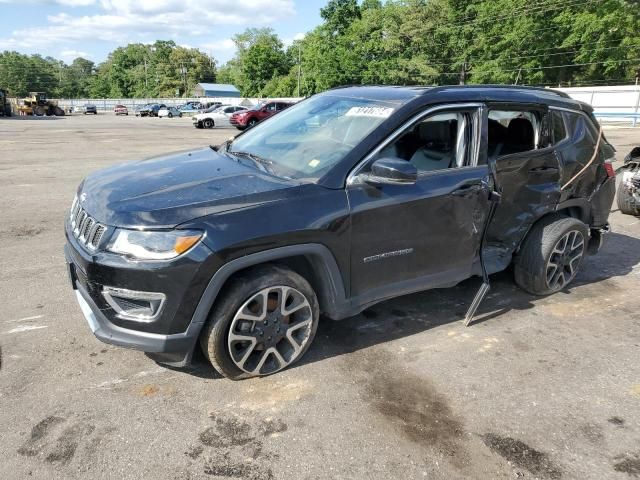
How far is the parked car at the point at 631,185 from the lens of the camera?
7.09 meters

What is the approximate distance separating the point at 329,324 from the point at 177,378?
1.25 meters

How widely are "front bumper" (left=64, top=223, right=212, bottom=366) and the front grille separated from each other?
0.20 ft

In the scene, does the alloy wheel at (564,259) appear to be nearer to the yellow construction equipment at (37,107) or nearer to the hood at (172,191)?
the hood at (172,191)

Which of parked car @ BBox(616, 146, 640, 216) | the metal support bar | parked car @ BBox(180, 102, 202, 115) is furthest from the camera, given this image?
parked car @ BBox(180, 102, 202, 115)

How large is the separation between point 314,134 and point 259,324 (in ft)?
4.92

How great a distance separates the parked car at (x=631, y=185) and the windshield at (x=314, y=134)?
5.24 meters

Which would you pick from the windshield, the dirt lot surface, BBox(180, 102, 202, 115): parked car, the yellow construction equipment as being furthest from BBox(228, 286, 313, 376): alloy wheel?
the yellow construction equipment

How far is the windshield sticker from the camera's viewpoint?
3.41m

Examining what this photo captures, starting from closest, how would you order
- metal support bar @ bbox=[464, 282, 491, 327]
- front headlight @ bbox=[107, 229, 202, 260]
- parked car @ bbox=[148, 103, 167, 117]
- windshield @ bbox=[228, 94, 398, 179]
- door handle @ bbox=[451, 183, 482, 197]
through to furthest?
front headlight @ bbox=[107, 229, 202, 260]
windshield @ bbox=[228, 94, 398, 179]
door handle @ bbox=[451, 183, 482, 197]
metal support bar @ bbox=[464, 282, 491, 327]
parked car @ bbox=[148, 103, 167, 117]

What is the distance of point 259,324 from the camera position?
117 inches

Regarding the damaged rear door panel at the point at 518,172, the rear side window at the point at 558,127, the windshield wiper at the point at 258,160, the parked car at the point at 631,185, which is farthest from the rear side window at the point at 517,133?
the parked car at the point at 631,185

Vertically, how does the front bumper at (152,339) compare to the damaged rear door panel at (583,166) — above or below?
below

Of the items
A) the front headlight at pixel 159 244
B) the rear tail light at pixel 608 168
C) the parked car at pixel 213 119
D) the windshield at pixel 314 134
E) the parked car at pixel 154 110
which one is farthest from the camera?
the parked car at pixel 154 110

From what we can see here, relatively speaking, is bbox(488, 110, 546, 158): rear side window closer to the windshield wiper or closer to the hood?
the windshield wiper
